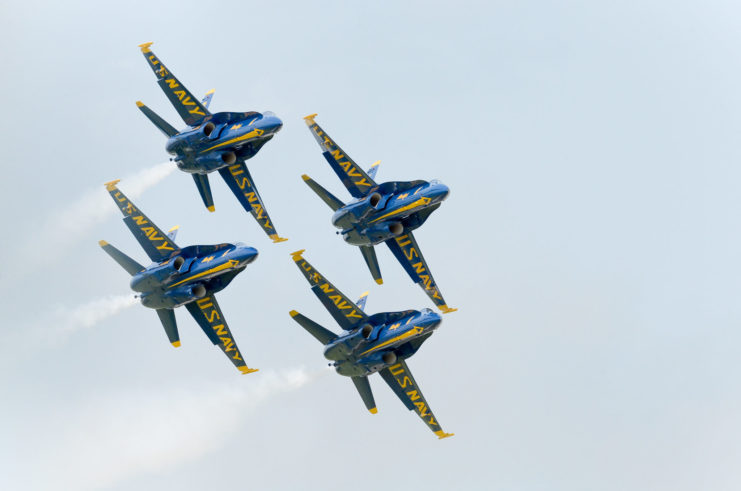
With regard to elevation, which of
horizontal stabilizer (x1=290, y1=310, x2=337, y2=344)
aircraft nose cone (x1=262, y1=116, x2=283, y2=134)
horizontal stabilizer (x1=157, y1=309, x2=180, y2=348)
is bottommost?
horizontal stabilizer (x1=290, y1=310, x2=337, y2=344)

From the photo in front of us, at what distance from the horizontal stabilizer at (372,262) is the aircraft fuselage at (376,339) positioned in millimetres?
7278

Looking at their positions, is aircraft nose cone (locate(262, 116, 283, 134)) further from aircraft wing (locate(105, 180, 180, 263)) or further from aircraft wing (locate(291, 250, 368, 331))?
aircraft wing (locate(105, 180, 180, 263))

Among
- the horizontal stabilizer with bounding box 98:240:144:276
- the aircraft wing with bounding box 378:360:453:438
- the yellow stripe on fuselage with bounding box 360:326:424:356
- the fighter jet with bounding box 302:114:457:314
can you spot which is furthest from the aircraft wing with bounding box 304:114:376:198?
the horizontal stabilizer with bounding box 98:240:144:276

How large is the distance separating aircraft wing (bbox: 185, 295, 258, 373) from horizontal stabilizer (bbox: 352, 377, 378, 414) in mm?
9089

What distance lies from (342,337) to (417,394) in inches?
404

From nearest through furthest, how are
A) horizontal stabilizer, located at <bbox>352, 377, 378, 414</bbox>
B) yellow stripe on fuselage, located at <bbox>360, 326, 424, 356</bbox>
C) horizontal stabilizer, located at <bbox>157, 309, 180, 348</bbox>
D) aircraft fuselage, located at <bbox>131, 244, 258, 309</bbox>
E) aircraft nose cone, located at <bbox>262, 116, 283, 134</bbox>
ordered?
1. aircraft fuselage, located at <bbox>131, 244, 258, 309</bbox>
2. yellow stripe on fuselage, located at <bbox>360, 326, 424, 356</bbox>
3. horizontal stabilizer, located at <bbox>157, 309, 180, 348</bbox>
4. aircraft nose cone, located at <bbox>262, 116, 283, 134</bbox>
5. horizontal stabilizer, located at <bbox>352, 377, 378, 414</bbox>

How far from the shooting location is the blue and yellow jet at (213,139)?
125000mm

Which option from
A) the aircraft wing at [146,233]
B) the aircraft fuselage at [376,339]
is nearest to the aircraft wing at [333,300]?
the aircraft fuselage at [376,339]

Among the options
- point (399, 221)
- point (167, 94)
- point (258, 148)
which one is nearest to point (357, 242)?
point (399, 221)

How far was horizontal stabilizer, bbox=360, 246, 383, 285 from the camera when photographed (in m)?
130

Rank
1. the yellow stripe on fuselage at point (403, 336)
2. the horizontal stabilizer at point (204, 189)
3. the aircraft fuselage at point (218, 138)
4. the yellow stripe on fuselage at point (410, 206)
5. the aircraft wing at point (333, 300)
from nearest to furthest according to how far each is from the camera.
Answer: the yellow stripe on fuselage at point (403, 336) → the aircraft wing at point (333, 300) → the aircraft fuselage at point (218, 138) → the yellow stripe on fuselage at point (410, 206) → the horizontal stabilizer at point (204, 189)

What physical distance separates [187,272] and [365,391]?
1911 centimetres

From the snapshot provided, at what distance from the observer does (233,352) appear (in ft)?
410

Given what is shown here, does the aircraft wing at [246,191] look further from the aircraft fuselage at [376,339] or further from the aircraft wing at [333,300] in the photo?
the aircraft fuselage at [376,339]
